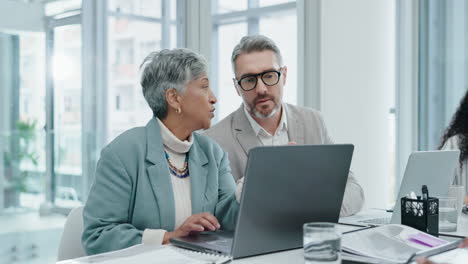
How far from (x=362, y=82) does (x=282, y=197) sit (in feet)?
9.54

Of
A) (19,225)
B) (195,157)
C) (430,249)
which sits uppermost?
(195,157)

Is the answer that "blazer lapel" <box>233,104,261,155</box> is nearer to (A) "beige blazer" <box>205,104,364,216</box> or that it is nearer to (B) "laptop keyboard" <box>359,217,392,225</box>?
(A) "beige blazer" <box>205,104,364,216</box>

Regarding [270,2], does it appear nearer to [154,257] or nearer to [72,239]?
[72,239]

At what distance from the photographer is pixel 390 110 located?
15.4 ft

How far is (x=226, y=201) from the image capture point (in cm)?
191

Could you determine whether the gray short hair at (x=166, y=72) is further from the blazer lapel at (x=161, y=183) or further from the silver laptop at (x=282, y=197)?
the silver laptop at (x=282, y=197)

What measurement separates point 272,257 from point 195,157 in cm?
67

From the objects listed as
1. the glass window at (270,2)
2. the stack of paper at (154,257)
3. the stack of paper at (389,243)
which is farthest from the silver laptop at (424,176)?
the glass window at (270,2)

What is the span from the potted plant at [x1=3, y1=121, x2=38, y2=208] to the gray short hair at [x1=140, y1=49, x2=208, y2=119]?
794 mm

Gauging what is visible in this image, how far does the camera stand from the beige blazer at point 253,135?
7.61 feet

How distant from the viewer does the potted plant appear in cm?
238

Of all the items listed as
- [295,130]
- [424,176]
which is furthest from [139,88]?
[424,176]

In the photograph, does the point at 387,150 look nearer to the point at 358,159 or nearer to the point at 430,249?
the point at 358,159

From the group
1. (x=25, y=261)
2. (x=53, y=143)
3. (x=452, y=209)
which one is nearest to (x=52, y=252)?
(x=25, y=261)
